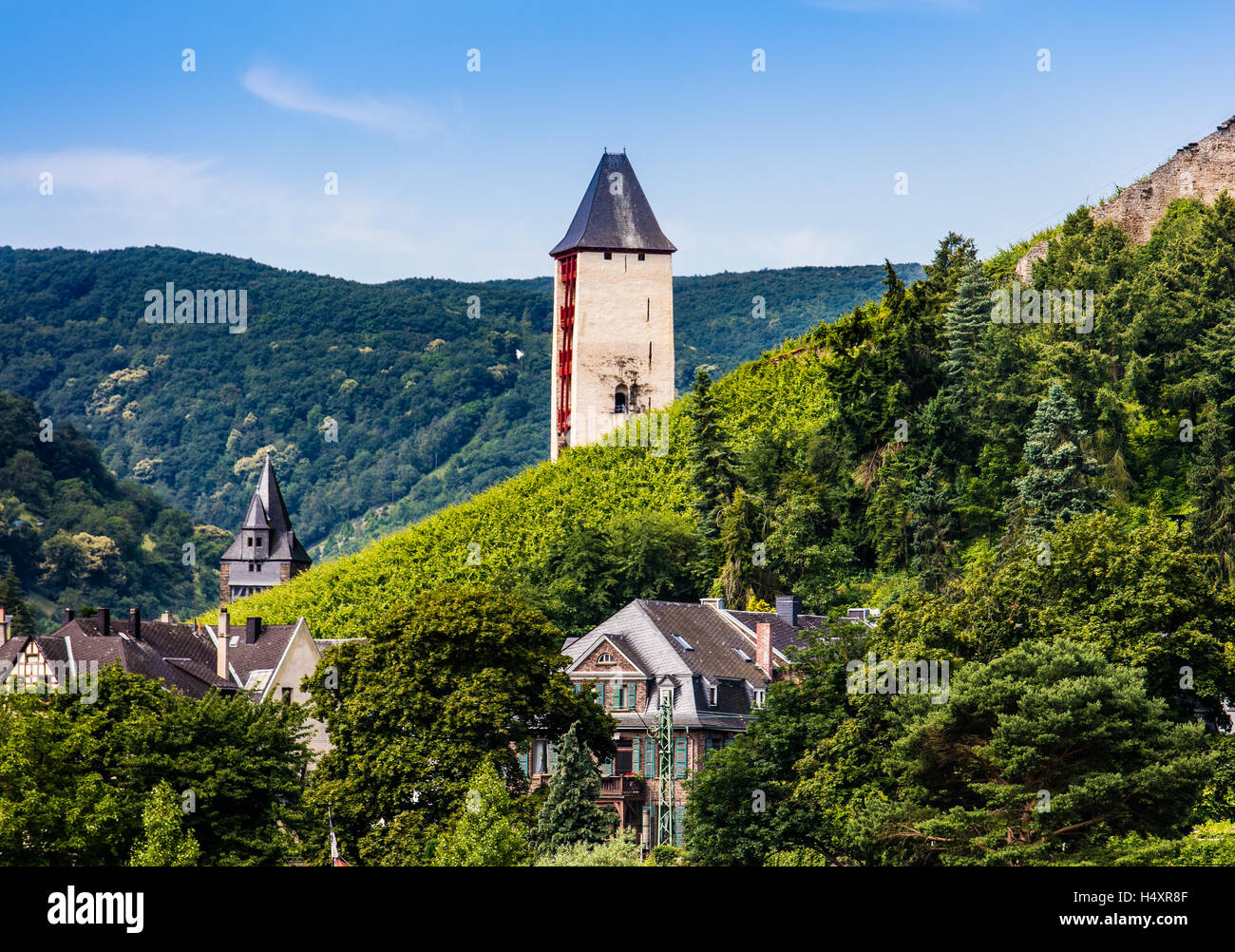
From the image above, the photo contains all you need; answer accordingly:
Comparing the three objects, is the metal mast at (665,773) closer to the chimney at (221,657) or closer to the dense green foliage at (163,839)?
the dense green foliage at (163,839)

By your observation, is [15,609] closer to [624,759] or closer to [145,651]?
[145,651]

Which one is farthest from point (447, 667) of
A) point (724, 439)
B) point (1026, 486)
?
point (724, 439)

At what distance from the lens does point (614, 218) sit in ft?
326

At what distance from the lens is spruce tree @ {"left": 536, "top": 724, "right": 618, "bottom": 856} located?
48375 mm

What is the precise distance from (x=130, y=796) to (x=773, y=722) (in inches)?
589

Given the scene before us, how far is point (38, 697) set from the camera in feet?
161

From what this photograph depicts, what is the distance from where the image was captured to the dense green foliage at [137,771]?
41.1 m

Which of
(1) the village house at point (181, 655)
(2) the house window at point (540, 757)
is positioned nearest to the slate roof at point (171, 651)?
(1) the village house at point (181, 655)

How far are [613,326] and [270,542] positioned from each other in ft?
112

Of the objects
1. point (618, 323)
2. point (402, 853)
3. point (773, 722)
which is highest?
point (618, 323)

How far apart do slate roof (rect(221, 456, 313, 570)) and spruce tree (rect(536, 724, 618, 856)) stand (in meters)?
72.9

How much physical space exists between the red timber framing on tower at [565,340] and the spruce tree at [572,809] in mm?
48789

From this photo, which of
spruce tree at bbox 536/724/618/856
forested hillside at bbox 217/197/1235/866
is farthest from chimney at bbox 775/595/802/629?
spruce tree at bbox 536/724/618/856
